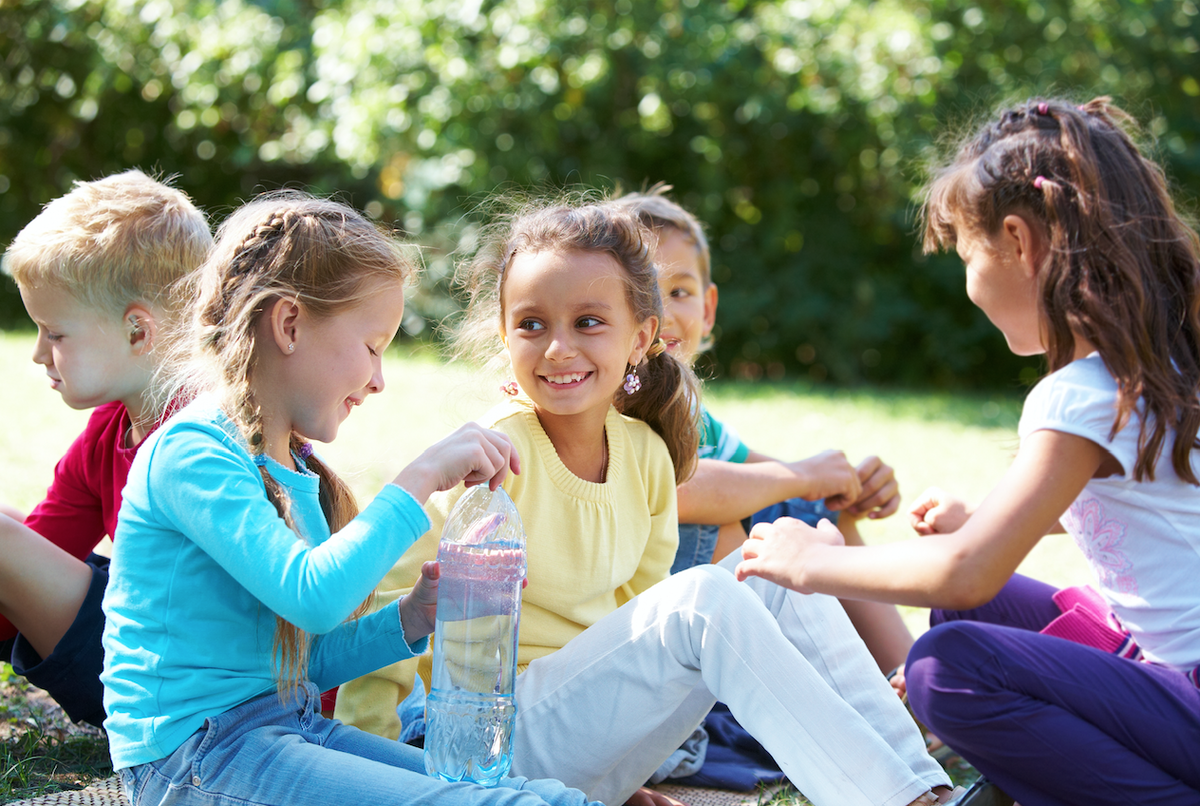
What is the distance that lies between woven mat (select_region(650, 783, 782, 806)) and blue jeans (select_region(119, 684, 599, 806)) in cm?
72

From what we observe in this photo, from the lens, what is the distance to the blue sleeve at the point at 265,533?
5.57 ft

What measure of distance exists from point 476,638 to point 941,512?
1.24m

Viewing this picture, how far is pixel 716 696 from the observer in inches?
80.1

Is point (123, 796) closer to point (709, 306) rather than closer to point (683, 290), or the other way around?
point (683, 290)

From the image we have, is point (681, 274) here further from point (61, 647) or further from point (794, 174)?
point (794, 174)

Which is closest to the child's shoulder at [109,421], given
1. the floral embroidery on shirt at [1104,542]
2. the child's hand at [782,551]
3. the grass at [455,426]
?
the grass at [455,426]

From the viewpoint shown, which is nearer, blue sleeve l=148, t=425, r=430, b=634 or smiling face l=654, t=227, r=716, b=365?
blue sleeve l=148, t=425, r=430, b=634

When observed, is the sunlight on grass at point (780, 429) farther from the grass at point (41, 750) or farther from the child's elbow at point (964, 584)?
the child's elbow at point (964, 584)

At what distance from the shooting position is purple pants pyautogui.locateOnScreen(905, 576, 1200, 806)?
6.66 feet

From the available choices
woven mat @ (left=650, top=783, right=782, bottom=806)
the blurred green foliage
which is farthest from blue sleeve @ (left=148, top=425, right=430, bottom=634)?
the blurred green foliage

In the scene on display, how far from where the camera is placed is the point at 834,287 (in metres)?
10.9

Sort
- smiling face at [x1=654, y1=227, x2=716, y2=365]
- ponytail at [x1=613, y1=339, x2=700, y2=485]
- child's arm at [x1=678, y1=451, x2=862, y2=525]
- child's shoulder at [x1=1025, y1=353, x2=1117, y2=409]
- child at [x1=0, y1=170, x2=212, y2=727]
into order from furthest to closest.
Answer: smiling face at [x1=654, y1=227, x2=716, y2=365], child's arm at [x1=678, y1=451, x2=862, y2=525], ponytail at [x1=613, y1=339, x2=700, y2=485], child at [x1=0, y1=170, x2=212, y2=727], child's shoulder at [x1=1025, y1=353, x2=1117, y2=409]

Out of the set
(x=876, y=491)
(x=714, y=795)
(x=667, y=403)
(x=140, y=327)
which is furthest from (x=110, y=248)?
(x=876, y=491)

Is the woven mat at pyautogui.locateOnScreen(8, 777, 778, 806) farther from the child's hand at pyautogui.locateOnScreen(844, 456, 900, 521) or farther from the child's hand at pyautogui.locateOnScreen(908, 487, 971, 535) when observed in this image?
the child's hand at pyautogui.locateOnScreen(844, 456, 900, 521)
